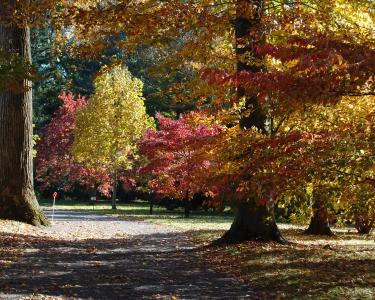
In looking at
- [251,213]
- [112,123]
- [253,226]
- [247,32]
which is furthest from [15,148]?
[112,123]

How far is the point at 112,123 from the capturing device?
3675 cm

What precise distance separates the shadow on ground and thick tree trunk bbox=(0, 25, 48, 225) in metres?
2.93

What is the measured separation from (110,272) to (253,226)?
4.87 metres

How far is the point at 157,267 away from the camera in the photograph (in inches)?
406

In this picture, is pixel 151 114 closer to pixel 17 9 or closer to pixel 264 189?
pixel 17 9

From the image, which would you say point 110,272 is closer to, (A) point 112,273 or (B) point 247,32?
(A) point 112,273

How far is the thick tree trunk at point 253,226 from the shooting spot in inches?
526

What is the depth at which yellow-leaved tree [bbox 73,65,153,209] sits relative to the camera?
36.4m

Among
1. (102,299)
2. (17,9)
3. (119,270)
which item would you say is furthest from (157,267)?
(17,9)

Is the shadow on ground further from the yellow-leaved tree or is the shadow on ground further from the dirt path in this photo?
the yellow-leaved tree

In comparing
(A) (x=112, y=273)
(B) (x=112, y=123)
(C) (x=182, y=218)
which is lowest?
(A) (x=112, y=273)

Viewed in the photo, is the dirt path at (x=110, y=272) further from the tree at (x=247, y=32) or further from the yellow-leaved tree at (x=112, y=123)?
the yellow-leaved tree at (x=112, y=123)

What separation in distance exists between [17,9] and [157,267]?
290 inches

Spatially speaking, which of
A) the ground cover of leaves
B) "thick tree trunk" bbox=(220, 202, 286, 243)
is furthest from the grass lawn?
"thick tree trunk" bbox=(220, 202, 286, 243)
